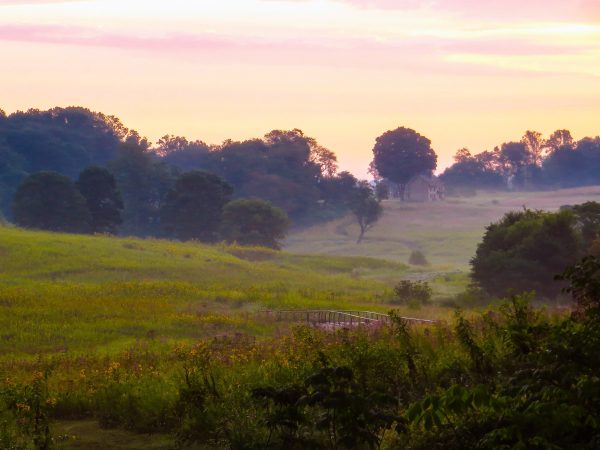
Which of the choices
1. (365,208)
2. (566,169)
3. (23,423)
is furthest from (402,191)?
(23,423)

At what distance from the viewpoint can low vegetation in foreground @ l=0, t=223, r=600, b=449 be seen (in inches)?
255

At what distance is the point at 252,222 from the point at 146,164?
24.5 m

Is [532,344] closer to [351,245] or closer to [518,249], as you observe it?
[518,249]

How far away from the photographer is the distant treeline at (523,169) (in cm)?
17838

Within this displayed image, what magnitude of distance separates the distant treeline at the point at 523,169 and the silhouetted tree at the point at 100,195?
92.9 m

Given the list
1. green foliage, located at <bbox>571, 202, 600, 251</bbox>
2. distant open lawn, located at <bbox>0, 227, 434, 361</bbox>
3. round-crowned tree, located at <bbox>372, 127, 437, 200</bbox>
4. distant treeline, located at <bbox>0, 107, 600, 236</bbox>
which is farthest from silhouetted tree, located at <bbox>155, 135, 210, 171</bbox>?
green foliage, located at <bbox>571, 202, 600, 251</bbox>

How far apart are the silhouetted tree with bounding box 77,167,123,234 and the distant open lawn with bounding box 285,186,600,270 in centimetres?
2561

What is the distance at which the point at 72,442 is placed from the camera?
11984 millimetres

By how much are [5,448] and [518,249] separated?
41.3m

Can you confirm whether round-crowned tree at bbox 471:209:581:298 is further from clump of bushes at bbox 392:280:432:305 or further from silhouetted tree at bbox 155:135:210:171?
silhouetted tree at bbox 155:135:210:171

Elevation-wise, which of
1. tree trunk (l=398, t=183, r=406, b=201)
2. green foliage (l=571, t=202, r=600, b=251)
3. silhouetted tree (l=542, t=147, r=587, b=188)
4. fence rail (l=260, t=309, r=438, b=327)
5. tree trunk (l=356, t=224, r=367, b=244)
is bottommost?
tree trunk (l=356, t=224, r=367, b=244)

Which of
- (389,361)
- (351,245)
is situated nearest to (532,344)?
(389,361)

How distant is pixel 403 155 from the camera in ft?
481

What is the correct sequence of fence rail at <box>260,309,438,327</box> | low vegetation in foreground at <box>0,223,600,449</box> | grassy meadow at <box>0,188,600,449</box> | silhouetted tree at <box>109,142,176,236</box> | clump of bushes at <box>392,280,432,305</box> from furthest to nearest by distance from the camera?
1. silhouetted tree at <box>109,142,176,236</box>
2. clump of bushes at <box>392,280,432,305</box>
3. fence rail at <box>260,309,438,327</box>
4. grassy meadow at <box>0,188,600,449</box>
5. low vegetation in foreground at <box>0,223,600,449</box>
